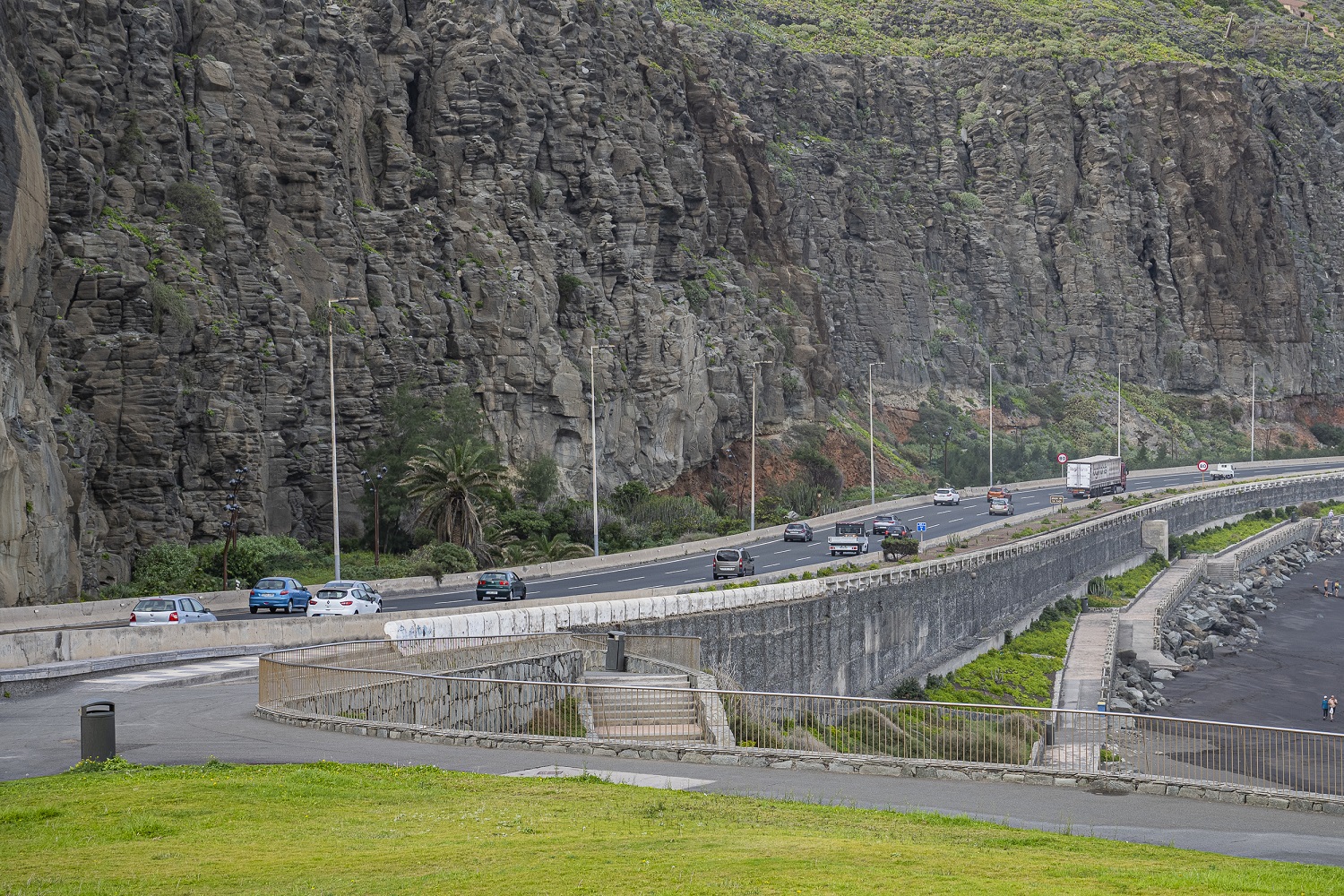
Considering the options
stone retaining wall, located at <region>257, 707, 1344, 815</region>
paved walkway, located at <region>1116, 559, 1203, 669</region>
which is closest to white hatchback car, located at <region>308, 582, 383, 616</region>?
stone retaining wall, located at <region>257, 707, 1344, 815</region>

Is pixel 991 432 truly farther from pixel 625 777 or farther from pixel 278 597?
pixel 625 777

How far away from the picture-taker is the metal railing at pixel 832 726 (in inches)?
Result: 763

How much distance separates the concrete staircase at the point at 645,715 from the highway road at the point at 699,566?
21641 mm

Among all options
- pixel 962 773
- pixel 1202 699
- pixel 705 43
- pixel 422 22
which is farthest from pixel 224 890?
pixel 705 43

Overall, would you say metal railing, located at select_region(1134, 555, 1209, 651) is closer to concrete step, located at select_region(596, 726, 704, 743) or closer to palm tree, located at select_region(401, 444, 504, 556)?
palm tree, located at select_region(401, 444, 504, 556)

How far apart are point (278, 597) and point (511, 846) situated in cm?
3651

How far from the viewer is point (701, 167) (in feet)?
374

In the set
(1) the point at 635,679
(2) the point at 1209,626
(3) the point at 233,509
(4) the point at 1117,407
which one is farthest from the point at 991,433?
(1) the point at 635,679

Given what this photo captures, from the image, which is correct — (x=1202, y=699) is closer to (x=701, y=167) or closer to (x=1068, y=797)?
(x=1068, y=797)

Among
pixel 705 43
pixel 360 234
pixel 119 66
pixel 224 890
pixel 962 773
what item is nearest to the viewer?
pixel 224 890

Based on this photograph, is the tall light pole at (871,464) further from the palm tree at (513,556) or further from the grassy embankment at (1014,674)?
the palm tree at (513,556)

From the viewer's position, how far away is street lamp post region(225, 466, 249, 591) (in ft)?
177

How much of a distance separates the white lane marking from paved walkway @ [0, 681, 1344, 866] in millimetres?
63

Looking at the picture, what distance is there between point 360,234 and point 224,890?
68.8 metres
